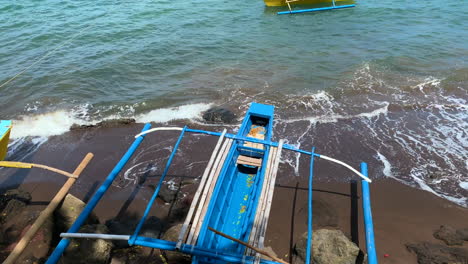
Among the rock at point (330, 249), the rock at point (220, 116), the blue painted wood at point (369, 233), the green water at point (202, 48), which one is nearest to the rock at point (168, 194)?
the rock at point (330, 249)

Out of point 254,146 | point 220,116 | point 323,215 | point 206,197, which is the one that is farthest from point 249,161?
point 220,116

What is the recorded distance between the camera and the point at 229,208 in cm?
576

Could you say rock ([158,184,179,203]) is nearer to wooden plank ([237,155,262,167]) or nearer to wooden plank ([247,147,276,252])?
wooden plank ([237,155,262,167])

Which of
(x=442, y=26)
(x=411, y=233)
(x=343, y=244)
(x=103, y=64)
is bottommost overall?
(x=411, y=233)

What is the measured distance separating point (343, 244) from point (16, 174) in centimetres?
920

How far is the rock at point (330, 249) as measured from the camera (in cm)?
501

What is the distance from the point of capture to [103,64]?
14.9 metres

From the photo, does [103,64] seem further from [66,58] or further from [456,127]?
[456,127]

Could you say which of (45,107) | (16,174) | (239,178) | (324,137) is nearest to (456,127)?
(324,137)

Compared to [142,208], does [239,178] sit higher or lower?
higher

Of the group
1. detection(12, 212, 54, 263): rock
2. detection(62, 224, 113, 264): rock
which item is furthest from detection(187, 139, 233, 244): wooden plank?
detection(12, 212, 54, 263): rock

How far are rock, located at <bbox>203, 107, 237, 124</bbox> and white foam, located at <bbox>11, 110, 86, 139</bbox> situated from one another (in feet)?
16.6

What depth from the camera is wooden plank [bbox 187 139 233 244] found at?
4.19 m

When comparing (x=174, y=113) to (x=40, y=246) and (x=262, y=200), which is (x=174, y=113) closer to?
(x=40, y=246)
